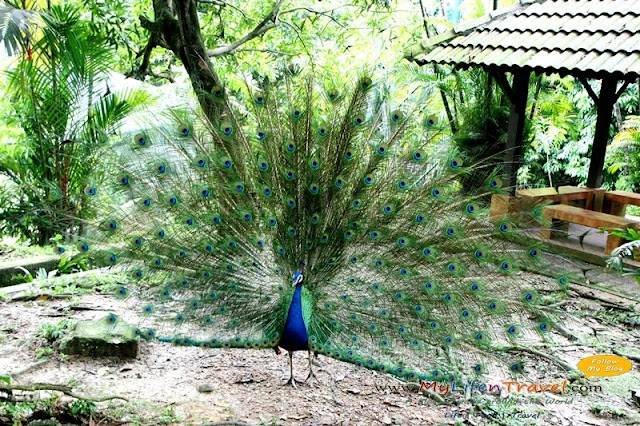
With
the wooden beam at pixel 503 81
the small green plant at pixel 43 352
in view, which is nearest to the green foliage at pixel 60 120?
the small green plant at pixel 43 352

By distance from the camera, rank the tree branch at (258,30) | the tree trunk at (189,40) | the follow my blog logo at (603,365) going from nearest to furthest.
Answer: the follow my blog logo at (603,365), the tree trunk at (189,40), the tree branch at (258,30)

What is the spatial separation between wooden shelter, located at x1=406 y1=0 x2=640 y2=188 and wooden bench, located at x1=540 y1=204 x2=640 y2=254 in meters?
0.73

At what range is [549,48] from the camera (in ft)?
25.2

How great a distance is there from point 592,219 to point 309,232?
480 cm

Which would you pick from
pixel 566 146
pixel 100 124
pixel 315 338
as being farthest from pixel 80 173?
pixel 566 146

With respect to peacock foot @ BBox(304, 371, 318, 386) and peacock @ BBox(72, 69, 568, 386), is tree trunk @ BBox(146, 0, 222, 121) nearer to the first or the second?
peacock @ BBox(72, 69, 568, 386)

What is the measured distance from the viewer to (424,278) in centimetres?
444

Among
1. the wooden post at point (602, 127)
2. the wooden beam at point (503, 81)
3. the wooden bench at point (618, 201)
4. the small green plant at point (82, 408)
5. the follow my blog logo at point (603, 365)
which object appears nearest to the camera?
the small green plant at point (82, 408)

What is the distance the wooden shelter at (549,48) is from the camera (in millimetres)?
7227

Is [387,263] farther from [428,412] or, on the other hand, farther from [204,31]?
[204,31]

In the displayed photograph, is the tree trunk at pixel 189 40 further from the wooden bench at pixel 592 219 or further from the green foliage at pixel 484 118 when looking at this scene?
the green foliage at pixel 484 118

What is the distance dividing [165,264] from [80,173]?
370 cm

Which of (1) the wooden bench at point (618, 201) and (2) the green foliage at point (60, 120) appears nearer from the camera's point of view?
(2) the green foliage at point (60, 120)

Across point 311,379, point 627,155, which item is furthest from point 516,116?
point 627,155
